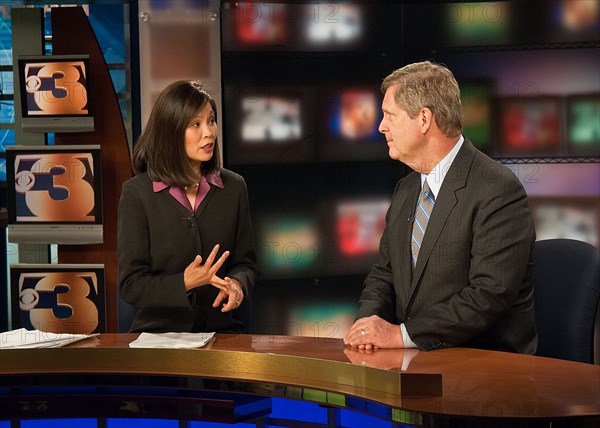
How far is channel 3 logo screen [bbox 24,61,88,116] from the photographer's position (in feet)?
13.7

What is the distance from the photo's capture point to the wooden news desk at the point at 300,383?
1626mm

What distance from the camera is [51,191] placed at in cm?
A: 423

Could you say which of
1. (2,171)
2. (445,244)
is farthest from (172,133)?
(2,171)

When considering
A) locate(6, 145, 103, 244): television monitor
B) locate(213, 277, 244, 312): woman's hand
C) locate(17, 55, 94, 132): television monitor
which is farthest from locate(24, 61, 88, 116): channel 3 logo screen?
locate(213, 277, 244, 312): woman's hand

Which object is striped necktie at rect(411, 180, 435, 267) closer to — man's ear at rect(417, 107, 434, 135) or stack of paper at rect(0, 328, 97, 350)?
man's ear at rect(417, 107, 434, 135)

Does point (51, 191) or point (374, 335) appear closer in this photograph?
point (374, 335)

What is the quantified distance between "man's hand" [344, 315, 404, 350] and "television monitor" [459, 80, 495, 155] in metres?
2.11

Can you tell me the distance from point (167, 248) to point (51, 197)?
5.61 feet

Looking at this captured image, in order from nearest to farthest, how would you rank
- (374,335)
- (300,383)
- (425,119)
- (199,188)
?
(300,383) < (374,335) < (425,119) < (199,188)

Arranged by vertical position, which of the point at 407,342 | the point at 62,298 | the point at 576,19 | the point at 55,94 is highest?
the point at 576,19

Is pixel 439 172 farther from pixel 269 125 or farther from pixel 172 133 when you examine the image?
pixel 269 125

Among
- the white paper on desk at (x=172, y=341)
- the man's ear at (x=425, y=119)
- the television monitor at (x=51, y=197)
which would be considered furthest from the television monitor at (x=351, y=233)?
the white paper on desk at (x=172, y=341)

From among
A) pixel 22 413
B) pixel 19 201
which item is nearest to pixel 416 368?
pixel 22 413

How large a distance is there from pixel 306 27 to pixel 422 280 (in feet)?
7.07
